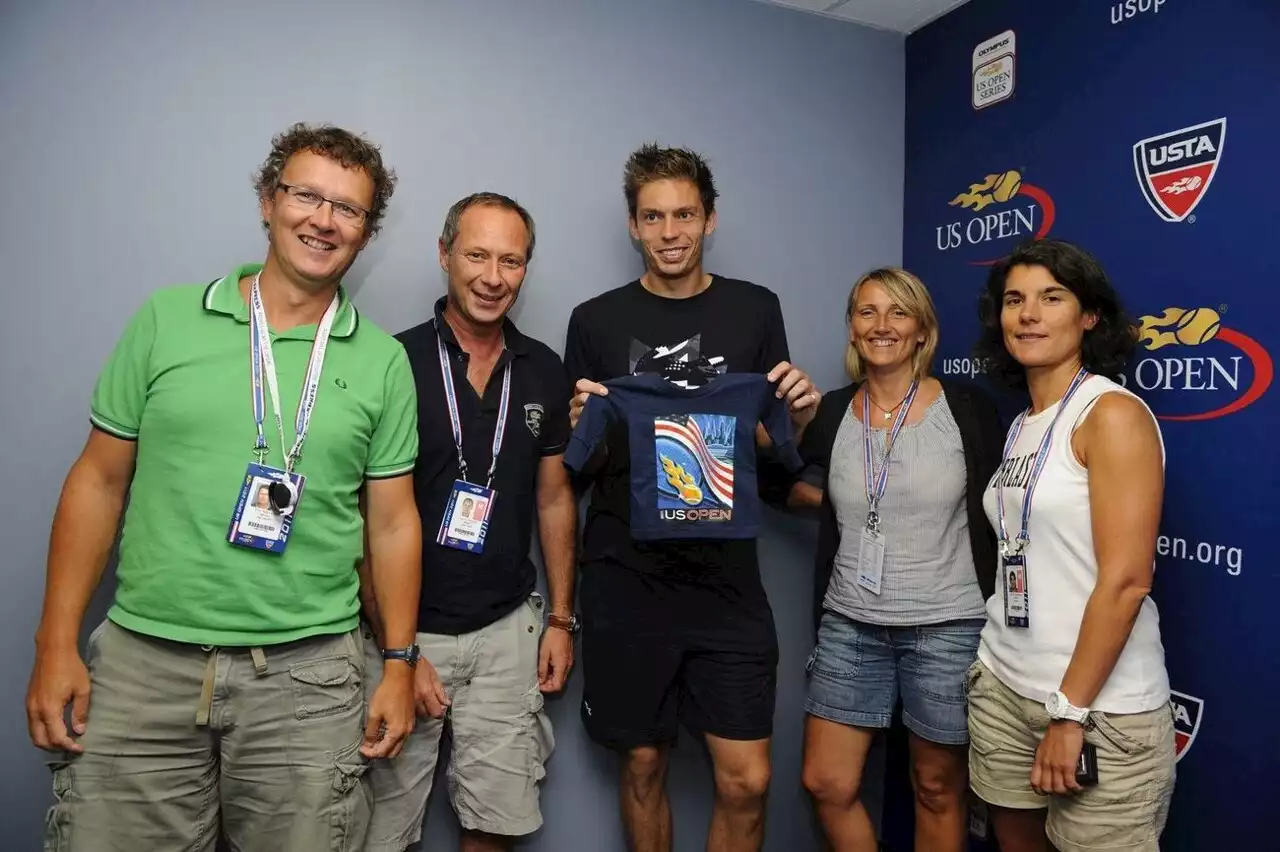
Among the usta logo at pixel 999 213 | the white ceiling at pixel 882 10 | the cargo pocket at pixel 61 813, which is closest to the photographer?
the cargo pocket at pixel 61 813

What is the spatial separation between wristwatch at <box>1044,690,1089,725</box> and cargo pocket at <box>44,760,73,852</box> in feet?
6.38

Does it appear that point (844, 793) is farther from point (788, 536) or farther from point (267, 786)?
point (267, 786)

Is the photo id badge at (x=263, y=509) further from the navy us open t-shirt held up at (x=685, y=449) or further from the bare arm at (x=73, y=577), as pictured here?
the navy us open t-shirt held up at (x=685, y=449)

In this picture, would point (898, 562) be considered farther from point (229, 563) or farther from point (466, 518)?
point (229, 563)

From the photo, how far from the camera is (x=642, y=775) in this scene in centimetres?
229

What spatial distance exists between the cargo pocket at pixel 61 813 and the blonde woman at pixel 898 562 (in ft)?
5.71

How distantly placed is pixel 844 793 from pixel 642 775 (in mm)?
565

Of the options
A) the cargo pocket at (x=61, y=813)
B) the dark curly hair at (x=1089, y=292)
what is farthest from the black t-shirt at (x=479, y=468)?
the dark curly hair at (x=1089, y=292)

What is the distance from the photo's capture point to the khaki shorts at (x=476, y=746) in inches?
78.7

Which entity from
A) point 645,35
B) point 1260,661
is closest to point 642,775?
point 1260,661

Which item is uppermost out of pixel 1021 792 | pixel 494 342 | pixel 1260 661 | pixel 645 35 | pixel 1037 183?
pixel 645 35

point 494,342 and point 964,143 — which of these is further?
point 964,143

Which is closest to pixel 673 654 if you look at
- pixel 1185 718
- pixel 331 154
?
pixel 1185 718

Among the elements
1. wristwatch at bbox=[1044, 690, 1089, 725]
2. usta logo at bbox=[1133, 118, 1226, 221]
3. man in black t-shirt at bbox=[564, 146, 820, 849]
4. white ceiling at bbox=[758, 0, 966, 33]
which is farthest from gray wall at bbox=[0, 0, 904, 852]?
wristwatch at bbox=[1044, 690, 1089, 725]
